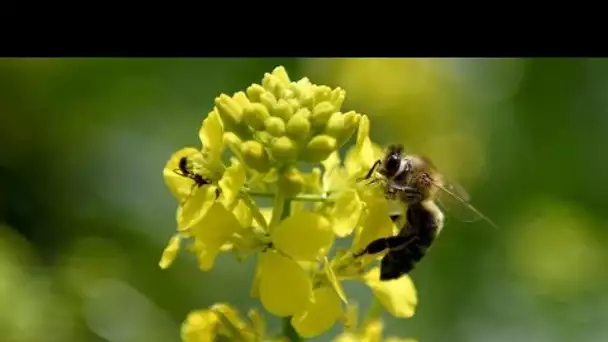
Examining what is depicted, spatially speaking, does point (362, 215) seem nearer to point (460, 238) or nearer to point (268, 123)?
point (268, 123)

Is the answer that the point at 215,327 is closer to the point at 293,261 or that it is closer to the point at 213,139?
the point at 293,261

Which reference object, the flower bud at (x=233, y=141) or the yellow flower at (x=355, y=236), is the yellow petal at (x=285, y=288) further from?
the flower bud at (x=233, y=141)

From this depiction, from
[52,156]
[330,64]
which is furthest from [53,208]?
[330,64]

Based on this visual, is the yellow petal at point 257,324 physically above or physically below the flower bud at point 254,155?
below

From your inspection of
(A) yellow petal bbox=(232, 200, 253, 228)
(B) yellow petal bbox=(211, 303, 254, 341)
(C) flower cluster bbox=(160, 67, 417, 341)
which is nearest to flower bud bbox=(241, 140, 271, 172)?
(C) flower cluster bbox=(160, 67, 417, 341)

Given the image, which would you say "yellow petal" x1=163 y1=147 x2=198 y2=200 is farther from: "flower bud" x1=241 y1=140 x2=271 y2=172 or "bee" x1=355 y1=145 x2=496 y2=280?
"bee" x1=355 y1=145 x2=496 y2=280

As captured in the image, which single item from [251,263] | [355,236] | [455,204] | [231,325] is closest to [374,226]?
[355,236]

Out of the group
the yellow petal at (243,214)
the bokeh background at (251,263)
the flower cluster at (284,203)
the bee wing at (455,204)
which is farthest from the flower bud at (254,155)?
the bokeh background at (251,263)
